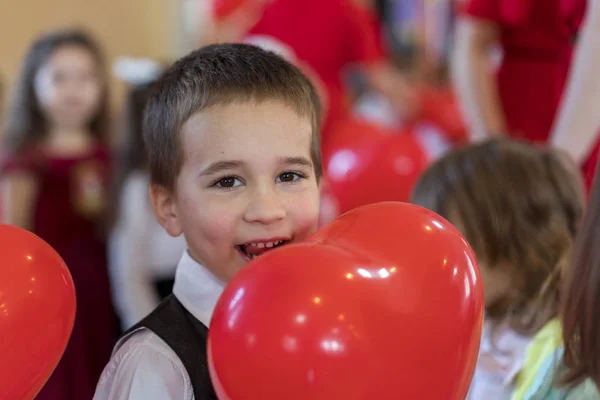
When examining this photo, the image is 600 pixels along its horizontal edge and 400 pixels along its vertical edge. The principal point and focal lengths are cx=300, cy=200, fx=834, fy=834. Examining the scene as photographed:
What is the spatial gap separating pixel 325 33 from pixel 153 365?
6.27ft

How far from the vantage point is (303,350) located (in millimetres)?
677

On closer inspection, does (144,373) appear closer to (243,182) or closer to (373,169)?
(243,182)

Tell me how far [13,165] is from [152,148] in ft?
4.47

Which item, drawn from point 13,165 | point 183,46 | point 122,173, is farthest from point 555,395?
point 183,46

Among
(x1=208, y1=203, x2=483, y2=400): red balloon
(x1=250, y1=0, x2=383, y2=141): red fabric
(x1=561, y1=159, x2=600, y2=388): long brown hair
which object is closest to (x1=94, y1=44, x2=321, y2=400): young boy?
(x1=208, y1=203, x2=483, y2=400): red balloon

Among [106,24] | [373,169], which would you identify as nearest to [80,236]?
[373,169]

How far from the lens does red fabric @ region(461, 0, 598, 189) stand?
5.47 ft

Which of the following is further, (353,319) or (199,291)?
(199,291)

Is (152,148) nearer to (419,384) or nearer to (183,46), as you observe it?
(419,384)

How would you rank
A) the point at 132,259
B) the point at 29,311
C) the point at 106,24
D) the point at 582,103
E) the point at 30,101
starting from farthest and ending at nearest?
the point at 106,24 < the point at 30,101 < the point at 132,259 < the point at 582,103 < the point at 29,311

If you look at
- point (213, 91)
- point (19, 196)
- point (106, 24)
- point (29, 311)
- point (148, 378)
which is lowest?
point (106, 24)

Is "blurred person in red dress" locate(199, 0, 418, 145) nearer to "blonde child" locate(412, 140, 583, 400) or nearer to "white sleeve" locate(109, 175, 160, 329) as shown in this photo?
"white sleeve" locate(109, 175, 160, 329)

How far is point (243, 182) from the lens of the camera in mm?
920

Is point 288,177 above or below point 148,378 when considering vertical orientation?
above
